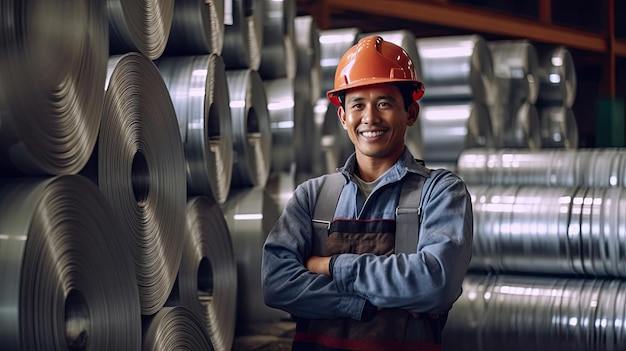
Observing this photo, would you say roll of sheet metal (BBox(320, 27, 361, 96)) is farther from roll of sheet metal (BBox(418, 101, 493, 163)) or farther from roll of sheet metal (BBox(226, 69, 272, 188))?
roll of sheet metal (BBox(226, 69, 272, 188))

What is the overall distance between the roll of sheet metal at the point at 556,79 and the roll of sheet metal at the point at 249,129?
3845mm

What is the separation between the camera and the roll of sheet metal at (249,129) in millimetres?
3568

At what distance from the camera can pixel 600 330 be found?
3461 mm

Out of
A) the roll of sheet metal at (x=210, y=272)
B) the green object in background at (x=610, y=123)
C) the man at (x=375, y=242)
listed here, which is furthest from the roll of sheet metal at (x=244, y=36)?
the green object in background at (x=610, y=123)

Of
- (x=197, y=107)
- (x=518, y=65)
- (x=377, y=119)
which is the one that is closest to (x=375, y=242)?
(x=377, y=119)

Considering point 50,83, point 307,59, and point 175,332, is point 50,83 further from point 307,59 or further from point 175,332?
point 307,59

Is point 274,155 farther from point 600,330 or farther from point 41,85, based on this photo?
point 41,85

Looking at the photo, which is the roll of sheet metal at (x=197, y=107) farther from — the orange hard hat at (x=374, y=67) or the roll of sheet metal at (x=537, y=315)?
the roll of sheet metal at (x=537, y=315)

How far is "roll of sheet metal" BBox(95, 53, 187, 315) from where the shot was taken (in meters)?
2.31

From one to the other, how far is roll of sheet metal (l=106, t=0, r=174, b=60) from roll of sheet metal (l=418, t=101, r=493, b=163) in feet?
8.40

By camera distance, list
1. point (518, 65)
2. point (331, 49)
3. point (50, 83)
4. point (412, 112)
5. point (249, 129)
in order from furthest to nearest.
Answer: point (518, 65)
point (331, 49)
point (249, 129)
point (412, 112)
point (50, 83)

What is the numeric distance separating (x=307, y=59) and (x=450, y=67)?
1.05 meters

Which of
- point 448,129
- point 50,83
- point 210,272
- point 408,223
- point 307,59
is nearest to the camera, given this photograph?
point 50,83

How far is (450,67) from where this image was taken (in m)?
5.17
